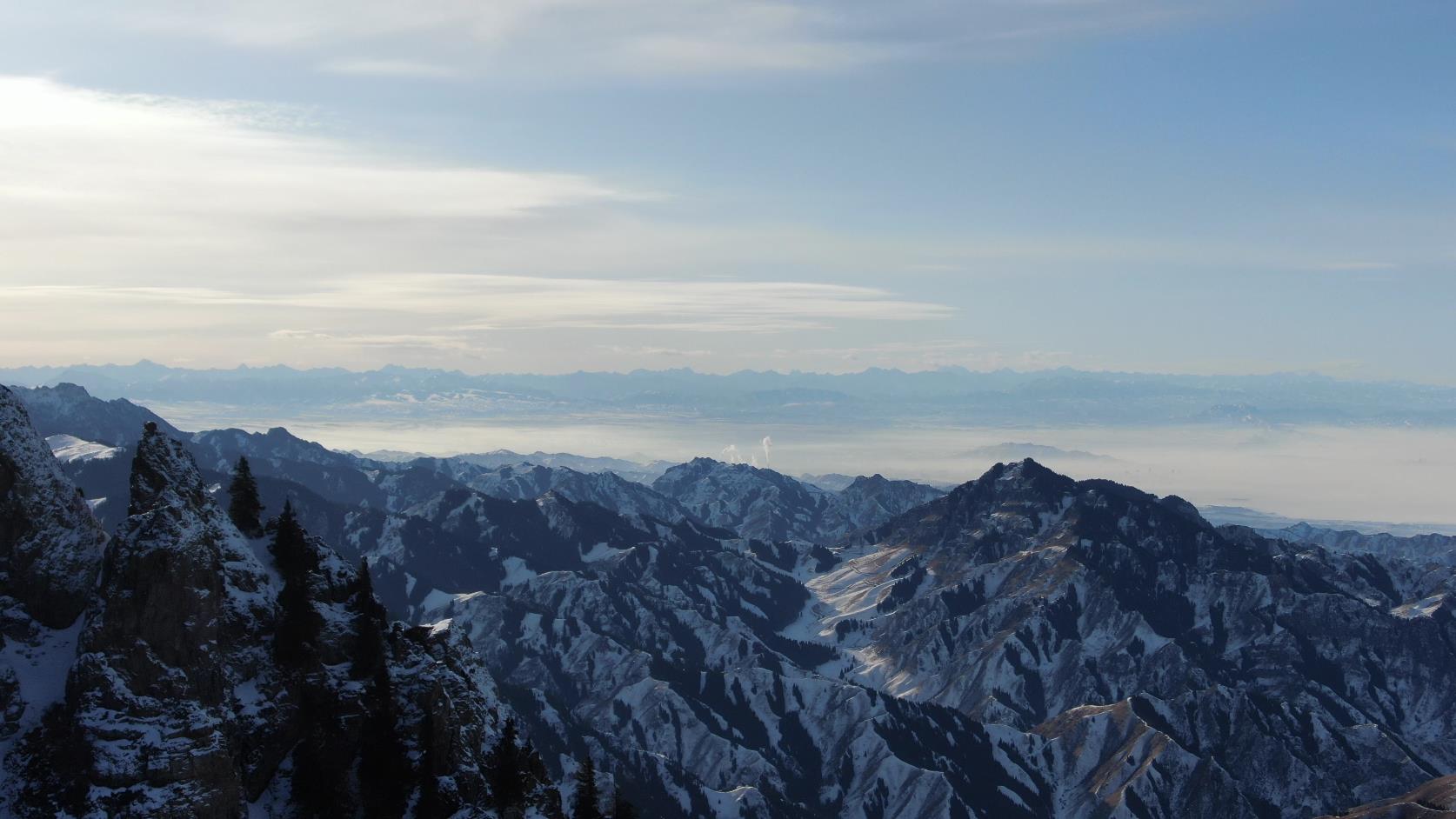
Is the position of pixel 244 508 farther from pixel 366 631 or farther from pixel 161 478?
pixel 366 631

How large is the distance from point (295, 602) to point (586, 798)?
43.3 meters

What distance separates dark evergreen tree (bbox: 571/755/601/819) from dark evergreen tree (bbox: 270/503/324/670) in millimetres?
39577

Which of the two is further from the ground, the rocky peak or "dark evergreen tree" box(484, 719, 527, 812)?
the rocky peak

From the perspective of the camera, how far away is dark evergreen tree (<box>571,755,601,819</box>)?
443ft

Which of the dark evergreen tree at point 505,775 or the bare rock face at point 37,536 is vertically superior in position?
the bare rock face at point 37,536

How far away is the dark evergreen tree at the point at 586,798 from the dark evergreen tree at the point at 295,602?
130ft

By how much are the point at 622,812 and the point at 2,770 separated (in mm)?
72717

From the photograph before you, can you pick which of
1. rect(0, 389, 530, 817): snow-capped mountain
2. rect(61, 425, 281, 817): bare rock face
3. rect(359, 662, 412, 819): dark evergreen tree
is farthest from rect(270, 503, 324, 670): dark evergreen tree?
rect(359, 662, 412, 819): dark evergreen tree

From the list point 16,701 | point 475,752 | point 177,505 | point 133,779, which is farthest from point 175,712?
point 475,752

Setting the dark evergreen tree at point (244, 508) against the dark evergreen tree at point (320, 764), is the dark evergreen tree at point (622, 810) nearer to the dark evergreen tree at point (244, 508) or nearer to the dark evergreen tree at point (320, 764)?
the dark evergreen tree at point (320, 764)

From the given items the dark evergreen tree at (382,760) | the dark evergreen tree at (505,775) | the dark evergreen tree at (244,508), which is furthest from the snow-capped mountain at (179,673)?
the dark evergreen tree at (244,508)

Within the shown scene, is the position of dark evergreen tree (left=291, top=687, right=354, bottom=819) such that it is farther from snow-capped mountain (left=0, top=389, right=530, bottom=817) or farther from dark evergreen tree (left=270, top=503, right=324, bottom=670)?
dark evergreen tree (left=270, top=503, right=324, bottom=670)

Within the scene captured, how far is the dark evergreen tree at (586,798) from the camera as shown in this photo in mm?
135125

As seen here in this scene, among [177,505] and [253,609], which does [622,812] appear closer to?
[253,609]
